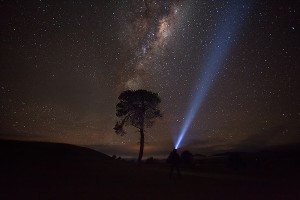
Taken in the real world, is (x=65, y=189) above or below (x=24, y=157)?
below

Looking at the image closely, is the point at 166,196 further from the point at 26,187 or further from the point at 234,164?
the point at 234,164

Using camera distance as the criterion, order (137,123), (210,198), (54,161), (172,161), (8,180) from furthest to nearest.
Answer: (137,123) < (54,161) < (172,161) < (8,180) < (210,198)

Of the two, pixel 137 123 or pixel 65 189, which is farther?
pixel 137 123

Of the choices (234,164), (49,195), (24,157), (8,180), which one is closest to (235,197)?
(49,195)

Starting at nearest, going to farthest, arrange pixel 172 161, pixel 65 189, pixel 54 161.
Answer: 1. pixel 65 189
2. pixel 172 161
3. pixel 54 161

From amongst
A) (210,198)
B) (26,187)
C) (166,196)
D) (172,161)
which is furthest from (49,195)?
(172,161)

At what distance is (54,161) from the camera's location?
29.0 metres

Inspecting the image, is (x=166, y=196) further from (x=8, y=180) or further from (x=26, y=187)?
(x=8, y=180)

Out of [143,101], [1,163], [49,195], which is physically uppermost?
[143,101]

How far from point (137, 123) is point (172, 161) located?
2216 cm

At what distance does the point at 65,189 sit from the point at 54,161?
15854 millimetres

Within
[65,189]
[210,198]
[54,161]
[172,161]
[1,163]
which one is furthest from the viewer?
[54,161]

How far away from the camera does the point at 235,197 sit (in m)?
12.5

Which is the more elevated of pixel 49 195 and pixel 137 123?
pixel 137 123
